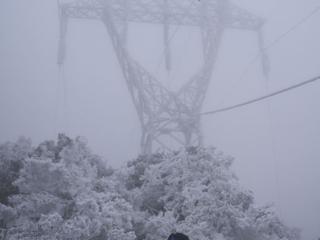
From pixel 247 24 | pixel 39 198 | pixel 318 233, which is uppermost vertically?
pixel 247 24

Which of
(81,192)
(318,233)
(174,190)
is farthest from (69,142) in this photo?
(318,233)

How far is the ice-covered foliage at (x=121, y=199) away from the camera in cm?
792

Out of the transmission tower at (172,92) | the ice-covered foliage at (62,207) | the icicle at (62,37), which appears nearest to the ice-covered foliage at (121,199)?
the ice-covered foliage at (62,207)

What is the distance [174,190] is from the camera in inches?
400

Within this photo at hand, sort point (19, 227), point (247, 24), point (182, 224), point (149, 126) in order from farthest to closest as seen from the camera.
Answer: point (247, 24)
point (149, 126)
point (182, 224)
point (19, 227)

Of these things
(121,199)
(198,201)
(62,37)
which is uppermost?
(62,37)

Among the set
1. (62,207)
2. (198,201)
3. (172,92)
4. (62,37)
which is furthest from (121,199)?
(62,37)

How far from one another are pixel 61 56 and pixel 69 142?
13.9 metres

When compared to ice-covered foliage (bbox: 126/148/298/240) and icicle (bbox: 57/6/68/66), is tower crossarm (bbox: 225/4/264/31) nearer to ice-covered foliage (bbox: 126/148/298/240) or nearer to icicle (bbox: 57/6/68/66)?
icicle (bbox: 57/6/68/66)

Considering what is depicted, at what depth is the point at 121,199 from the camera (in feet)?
28.9

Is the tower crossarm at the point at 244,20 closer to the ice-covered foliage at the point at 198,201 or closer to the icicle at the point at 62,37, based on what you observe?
the icicle at the point at 62,37

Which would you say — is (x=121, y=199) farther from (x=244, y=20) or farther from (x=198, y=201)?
(x=244, y=20)

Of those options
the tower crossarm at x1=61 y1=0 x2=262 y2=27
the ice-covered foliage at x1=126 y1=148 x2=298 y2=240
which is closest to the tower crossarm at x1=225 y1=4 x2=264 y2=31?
the tower crossarm at x1=61 y1=0 x2=262 y2=27

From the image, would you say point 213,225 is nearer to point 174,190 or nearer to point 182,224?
point 182,224
